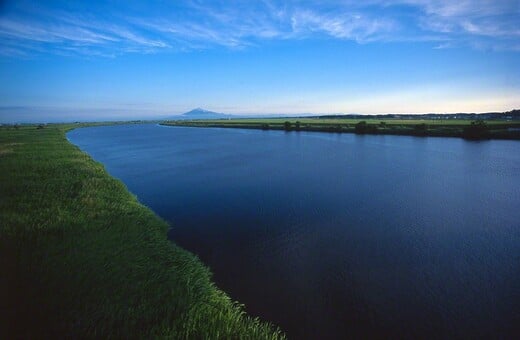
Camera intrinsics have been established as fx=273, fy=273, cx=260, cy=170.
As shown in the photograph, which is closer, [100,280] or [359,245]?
[100,280]

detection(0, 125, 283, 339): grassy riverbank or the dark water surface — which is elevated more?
detection(0, 125, 283, 339): grassy riverbank

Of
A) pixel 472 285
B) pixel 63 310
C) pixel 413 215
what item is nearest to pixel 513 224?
pixel 413 215

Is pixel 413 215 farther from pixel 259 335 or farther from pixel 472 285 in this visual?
pixel 259 335

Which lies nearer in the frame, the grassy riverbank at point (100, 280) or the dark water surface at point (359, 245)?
the grassy riverbank at point (100, 280)

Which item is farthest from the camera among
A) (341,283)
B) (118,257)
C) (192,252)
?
(192,252)

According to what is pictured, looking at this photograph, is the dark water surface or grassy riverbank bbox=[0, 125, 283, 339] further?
the dark water surface
